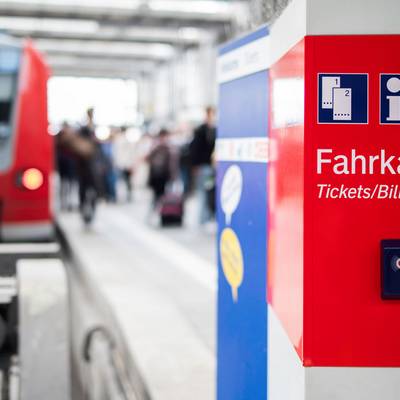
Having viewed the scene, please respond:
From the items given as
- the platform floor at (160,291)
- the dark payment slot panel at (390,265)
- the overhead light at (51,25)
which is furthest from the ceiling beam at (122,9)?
the dark payment slot panel at (390,265)

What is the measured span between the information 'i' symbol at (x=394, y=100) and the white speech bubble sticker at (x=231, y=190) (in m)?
0.85

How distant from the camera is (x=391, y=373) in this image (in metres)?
1.89

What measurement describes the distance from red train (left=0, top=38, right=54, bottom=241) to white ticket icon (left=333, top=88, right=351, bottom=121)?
624 centimetres

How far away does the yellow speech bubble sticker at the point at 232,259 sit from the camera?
2.68 metres

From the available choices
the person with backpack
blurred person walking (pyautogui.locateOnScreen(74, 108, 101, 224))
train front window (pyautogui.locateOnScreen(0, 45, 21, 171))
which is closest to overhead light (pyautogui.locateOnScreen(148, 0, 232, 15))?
the person with backpack

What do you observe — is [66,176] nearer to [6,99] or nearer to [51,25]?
[6,99]

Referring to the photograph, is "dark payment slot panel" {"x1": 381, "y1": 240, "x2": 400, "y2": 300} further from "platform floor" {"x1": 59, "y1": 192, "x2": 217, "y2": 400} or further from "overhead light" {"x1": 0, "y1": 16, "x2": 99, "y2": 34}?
"overhead light" {"x1": 0, "y1": 16, "x2": 99, "y2": 34}

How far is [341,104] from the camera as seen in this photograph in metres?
1.85

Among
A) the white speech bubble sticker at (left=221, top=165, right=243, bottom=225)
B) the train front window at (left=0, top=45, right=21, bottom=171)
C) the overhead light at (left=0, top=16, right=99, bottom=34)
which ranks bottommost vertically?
the white speech bubble sticker at (left=221, top=165, right=243, bottom=225)

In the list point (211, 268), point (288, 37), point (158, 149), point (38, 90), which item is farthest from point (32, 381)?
point (158, 149)

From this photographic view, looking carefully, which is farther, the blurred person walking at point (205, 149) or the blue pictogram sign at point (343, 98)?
the blurred person walking at point (205, 149)

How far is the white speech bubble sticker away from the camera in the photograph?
267 cm

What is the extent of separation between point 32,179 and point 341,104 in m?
6.36

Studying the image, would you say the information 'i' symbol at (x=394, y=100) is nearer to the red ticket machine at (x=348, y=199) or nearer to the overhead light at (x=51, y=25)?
the red ticket machine at (x=348, y=199)
